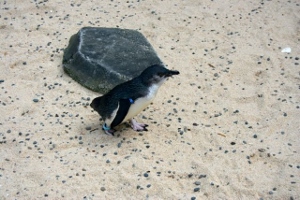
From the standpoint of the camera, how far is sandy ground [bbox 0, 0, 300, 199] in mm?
3973

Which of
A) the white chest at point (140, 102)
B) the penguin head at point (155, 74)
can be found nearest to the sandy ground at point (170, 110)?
the white chest at point (140, 102)

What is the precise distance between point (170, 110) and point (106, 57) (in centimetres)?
93

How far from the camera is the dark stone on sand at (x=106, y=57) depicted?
515 centimetres

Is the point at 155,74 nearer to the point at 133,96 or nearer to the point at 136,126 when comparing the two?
the point at 133,96

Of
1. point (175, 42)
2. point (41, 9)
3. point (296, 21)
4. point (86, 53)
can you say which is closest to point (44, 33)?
point (41, 9)

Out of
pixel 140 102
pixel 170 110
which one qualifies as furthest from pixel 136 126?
pixel 170 110

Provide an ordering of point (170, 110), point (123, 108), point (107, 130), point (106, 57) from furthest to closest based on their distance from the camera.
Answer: point (106, 57)
point (170, 110)
point (107, 130)
point (123, 108)

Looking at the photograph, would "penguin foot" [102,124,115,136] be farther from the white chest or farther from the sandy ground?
the white chest

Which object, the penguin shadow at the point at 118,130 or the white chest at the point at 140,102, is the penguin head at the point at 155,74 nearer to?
the white chest at the point at 140,102

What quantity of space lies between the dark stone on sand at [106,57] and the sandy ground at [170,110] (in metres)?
0.16

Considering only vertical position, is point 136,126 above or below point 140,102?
below

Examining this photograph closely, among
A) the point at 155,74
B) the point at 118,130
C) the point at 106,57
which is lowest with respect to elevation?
the point at 118,130

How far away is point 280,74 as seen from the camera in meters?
5.44

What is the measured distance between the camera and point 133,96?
4.33m
